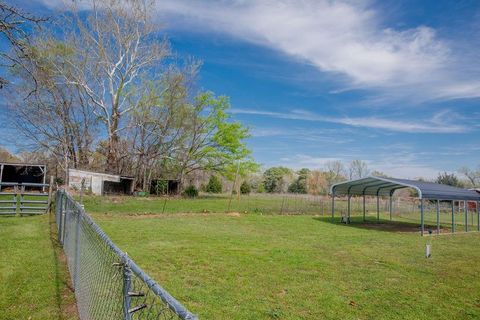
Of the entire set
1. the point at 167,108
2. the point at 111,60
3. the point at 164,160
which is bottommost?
the point at 164,160

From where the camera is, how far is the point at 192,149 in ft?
133

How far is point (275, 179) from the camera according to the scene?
7831 centimetres

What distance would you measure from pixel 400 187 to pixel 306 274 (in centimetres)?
1645

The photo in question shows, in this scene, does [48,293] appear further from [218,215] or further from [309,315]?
[218,215]

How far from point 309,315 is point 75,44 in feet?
114

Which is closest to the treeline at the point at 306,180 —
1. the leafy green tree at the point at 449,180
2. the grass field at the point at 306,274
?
the leafy green tree at the point at 449,180

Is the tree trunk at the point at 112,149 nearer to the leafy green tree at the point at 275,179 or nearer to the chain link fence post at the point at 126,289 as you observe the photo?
the chain link fence post at the point at 126,289

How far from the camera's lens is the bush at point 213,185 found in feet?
162

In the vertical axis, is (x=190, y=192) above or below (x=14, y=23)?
below

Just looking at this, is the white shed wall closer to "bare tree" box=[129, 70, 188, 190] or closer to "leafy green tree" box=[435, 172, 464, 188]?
"bare tree" box=[129, 70, 188, 190]

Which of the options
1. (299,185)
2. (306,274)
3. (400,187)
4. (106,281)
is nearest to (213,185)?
(299,185)

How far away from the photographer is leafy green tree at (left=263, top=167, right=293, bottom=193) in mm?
75762

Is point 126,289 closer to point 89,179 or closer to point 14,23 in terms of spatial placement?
point 14,23

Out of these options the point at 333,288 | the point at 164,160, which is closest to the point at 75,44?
the point at 164,160
